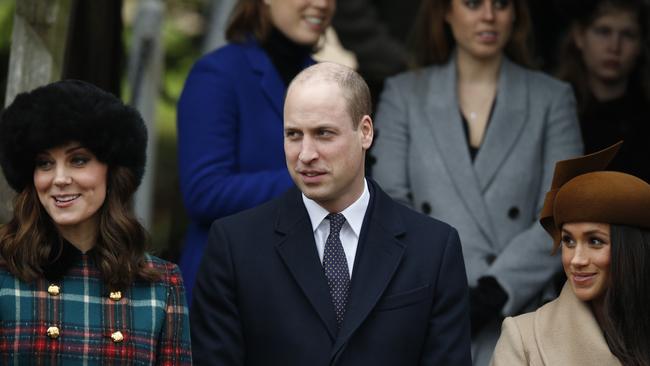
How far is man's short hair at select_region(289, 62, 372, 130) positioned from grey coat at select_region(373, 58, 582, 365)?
4.37 feet

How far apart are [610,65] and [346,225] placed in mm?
2748

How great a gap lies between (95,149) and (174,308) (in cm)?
59

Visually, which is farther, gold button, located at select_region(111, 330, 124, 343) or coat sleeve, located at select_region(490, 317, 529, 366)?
coat sleeve, located at select_region(490, 317, 529, 366)

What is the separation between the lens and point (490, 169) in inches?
266

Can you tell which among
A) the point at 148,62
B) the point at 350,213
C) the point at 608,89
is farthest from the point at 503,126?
the point at 148,62

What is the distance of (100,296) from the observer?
5160mm

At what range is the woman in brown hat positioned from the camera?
18.3 feet

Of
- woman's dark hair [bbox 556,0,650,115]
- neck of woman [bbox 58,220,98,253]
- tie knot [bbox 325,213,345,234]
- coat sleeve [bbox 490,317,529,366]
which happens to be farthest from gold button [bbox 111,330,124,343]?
→ woman's dark hair [bbox 556,0,650,115]

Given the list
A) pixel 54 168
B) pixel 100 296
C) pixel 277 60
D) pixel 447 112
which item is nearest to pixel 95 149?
pixel 54 168

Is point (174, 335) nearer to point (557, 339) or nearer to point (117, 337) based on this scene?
point (117, 337)

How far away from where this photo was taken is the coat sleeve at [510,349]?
565cm

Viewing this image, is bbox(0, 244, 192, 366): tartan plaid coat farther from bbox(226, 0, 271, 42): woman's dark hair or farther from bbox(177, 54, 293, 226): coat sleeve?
bbox(226, 0, 271, 42): woman's dark hair

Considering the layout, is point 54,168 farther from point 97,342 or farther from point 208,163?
point 208,163

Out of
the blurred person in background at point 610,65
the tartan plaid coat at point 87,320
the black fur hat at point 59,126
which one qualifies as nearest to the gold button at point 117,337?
the tartan plaid coat at point 87,320
